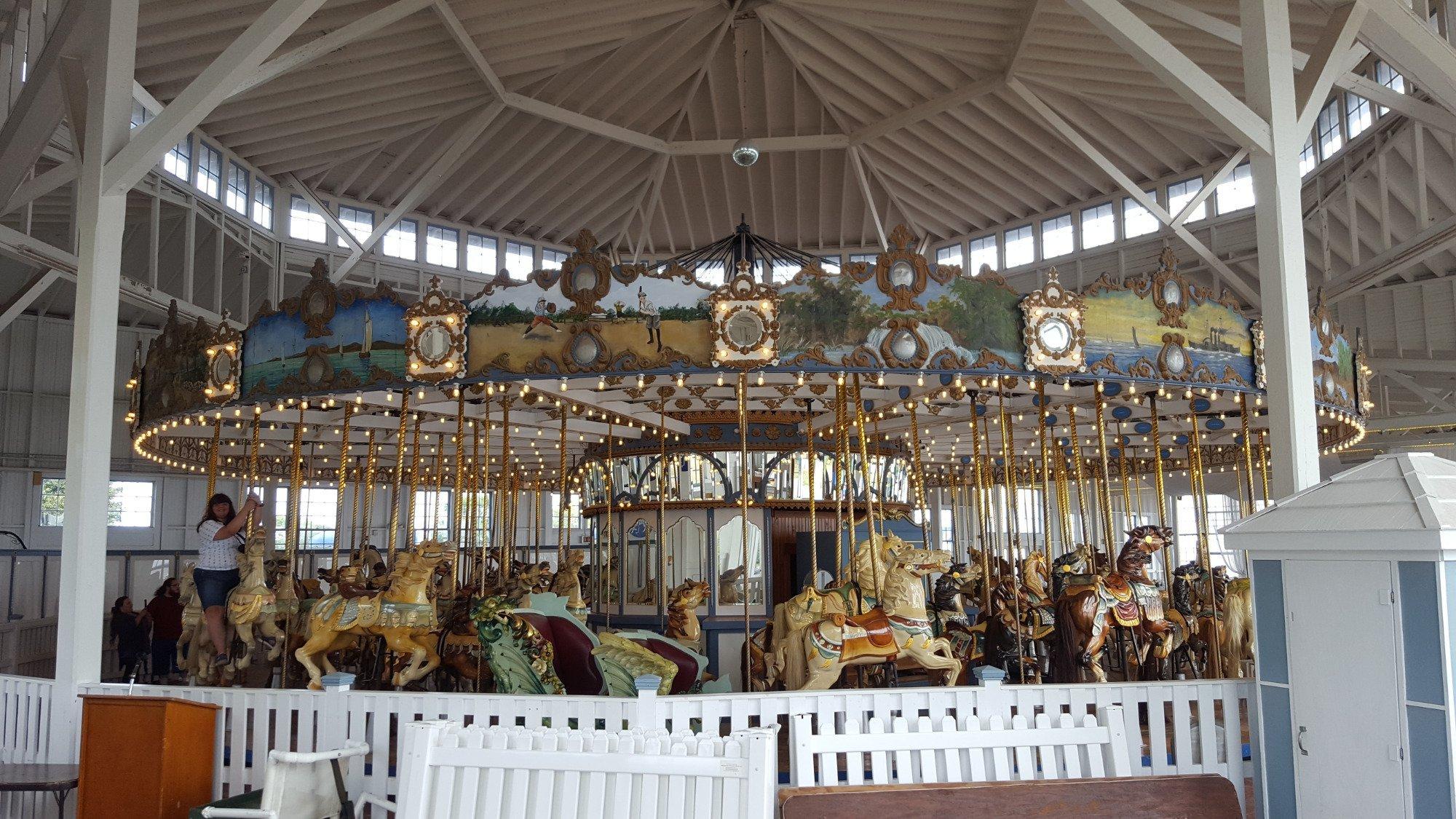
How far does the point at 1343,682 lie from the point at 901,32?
10.6 m

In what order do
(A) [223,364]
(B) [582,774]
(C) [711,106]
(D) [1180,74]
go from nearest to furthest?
(B) [582,774]
(D) [1180,74]
(A) [223,364]
(C) [711,106]

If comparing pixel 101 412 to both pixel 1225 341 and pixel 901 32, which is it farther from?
pixel 901 32

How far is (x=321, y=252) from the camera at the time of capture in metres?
19.5

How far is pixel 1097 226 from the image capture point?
65.6 feet

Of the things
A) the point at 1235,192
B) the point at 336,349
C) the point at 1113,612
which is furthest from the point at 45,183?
the point at 1235,192

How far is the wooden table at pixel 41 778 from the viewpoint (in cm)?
568

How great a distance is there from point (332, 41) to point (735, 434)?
605 centimetres

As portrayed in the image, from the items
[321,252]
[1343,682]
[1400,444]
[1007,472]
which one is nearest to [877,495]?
[1007,472]

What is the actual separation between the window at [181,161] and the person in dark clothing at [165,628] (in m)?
6.49

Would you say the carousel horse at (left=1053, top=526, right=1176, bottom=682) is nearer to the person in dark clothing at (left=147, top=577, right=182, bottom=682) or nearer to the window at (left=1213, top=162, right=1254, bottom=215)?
the person in dark clothing at (left=147, top=577, right=182, bottom=682)

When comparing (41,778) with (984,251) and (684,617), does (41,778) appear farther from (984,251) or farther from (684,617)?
(984,251)

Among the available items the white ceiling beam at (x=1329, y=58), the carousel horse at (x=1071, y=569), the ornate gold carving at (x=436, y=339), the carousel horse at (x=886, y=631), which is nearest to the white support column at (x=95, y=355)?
the ornate gold carving at (x=436, y=339)

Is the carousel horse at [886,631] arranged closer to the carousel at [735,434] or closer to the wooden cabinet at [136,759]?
the carousel at [735,434]

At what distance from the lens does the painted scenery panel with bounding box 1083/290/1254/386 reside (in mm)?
8383
